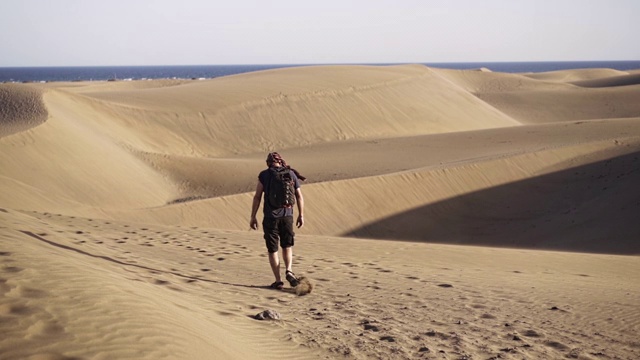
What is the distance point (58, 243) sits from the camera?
8.70 meters

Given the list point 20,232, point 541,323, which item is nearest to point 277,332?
point 541,323

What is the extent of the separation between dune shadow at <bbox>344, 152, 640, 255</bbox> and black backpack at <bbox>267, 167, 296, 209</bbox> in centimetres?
854

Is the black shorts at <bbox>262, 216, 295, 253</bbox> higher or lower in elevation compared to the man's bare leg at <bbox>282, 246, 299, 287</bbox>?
higher

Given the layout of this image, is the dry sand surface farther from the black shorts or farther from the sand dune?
the black shorts

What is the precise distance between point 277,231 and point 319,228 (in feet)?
29.4

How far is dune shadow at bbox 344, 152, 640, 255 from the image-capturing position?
15555mm

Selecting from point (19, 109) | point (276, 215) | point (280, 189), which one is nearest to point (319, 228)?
point (276, 215)

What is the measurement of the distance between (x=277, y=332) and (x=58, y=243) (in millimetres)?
3560

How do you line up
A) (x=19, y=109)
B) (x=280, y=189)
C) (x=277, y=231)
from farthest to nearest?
(x=19, y=109) → (x=277, y=231) → (x=280, y=189)

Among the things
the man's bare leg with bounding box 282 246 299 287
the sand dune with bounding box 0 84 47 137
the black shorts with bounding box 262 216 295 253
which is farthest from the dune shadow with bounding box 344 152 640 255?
the sand dune with bounding box 0 84 47 137

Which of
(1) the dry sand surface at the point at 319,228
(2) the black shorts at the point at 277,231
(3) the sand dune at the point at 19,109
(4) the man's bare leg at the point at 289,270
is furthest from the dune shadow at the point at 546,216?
(3) the sand dune at the point at 19,109

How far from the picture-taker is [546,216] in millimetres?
17969

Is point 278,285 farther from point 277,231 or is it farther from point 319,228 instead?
point 319,228

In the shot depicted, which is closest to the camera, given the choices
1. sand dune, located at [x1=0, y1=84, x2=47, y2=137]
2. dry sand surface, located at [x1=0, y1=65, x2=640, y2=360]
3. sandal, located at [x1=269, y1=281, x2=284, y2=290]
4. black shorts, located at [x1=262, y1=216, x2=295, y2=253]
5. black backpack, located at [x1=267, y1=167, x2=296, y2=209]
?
dry sand surface, located at [x1=0, y1=65, x2=640, y2=360]
